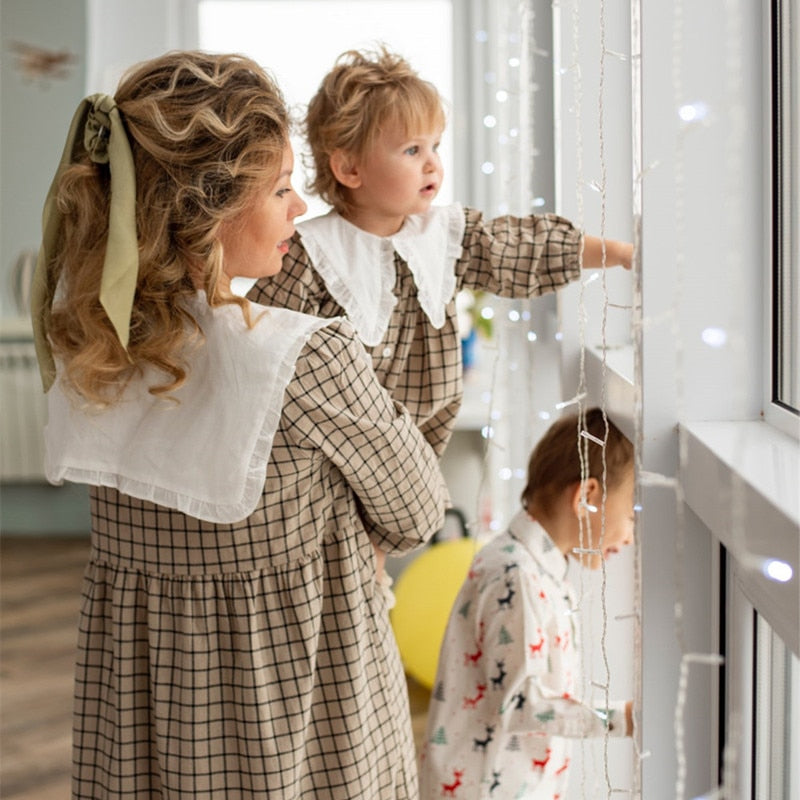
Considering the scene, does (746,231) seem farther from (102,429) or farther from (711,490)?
(102,429)

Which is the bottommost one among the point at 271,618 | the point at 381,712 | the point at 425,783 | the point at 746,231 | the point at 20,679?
the point at 20,679

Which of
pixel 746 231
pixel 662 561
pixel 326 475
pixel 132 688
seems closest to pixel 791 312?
pixel 746 231

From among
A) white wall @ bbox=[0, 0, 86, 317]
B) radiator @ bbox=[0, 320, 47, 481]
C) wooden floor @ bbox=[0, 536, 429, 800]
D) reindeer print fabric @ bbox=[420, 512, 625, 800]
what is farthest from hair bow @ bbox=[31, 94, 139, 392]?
radiator @ bbox=[0, 320, 47, 481]

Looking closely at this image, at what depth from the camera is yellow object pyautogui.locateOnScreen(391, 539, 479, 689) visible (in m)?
2.69

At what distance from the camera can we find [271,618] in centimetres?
116

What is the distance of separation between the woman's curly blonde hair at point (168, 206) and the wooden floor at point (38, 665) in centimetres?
155

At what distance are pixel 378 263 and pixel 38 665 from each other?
7.16 ft

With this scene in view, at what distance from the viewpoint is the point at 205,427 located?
110 centimetres

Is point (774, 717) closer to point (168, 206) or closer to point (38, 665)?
point (168, 206)

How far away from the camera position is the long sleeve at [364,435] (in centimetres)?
109

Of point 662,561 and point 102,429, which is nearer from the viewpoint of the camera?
point 662,561

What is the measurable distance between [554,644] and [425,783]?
257mm

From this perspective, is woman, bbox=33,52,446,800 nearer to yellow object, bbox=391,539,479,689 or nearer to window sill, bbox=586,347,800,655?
window sill, bbox=586,347,800,655

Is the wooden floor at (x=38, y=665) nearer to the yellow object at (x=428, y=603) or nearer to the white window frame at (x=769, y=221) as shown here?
the yellow object at (x=428, y=603)
